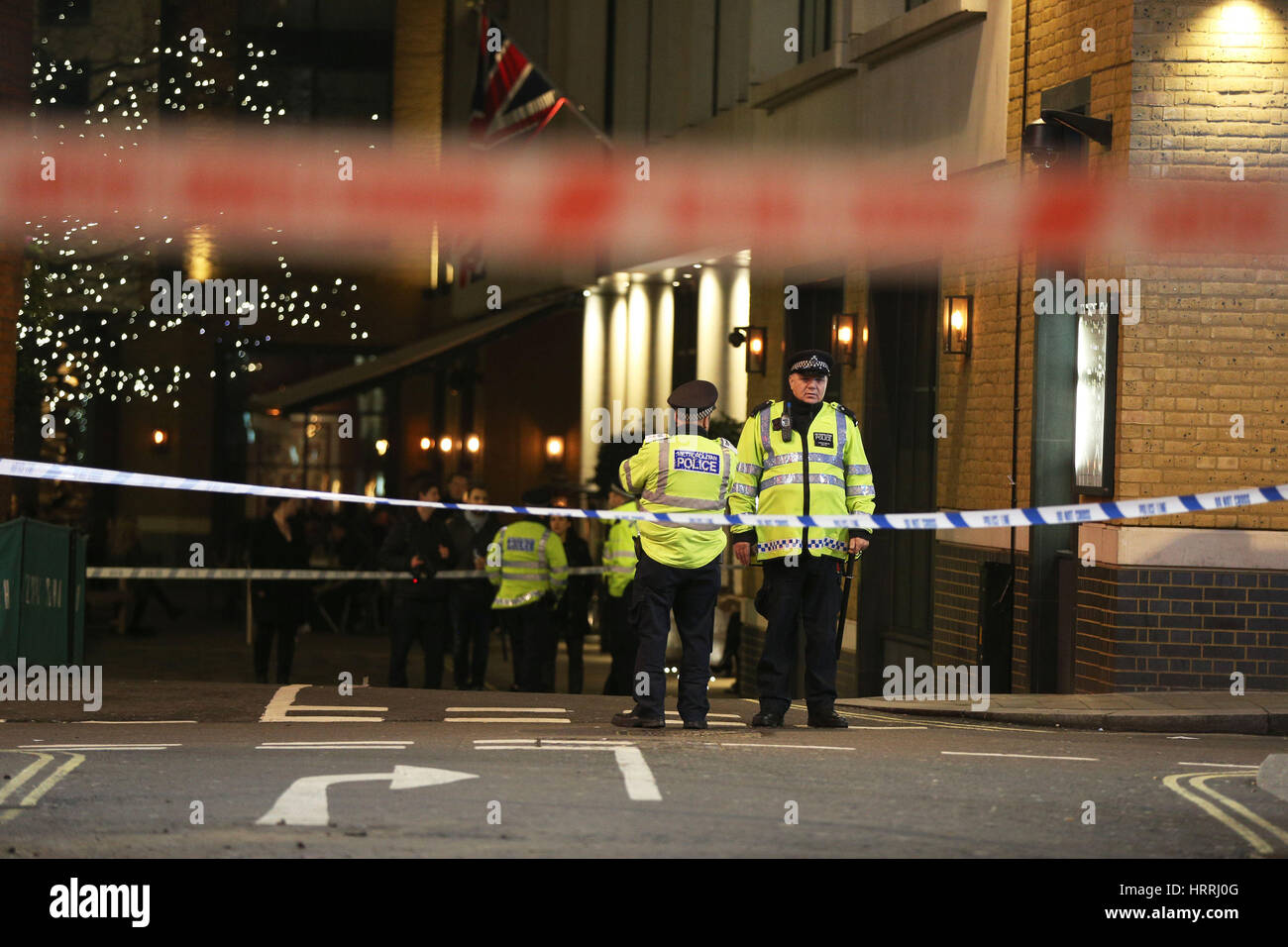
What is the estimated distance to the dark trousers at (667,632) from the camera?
34.9 feet

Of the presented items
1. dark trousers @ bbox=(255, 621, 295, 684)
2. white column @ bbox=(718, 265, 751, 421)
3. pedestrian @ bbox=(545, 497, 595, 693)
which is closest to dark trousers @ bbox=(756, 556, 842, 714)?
pedestrian @ bbox=(545, 497, 595, 693)

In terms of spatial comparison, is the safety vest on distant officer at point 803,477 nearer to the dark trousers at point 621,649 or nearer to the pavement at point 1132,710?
the pavement at point 1132,710

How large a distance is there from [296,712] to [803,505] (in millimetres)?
3441

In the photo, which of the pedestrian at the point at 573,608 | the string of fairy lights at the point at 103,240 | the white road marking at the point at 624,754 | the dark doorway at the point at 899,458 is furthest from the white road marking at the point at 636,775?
the string of fairy lights at the point at 103,240

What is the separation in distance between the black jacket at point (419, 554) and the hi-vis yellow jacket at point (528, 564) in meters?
0.66

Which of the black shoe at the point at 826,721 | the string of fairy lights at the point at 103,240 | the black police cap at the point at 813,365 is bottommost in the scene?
the black shoe at the point at 826,721

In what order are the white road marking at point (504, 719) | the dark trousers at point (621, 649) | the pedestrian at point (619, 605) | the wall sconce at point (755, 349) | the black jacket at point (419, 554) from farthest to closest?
the wall sconce at point (755, 349), the dark trousers at point (621, 649), the pedestrian at point (619, 605), the black jacket at point (419, 554), the white road marking at point (504, 719)

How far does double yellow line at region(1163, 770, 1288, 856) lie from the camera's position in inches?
289

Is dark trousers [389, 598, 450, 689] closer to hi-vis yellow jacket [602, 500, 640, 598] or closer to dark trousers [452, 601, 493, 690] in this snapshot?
dark trousers [452, 601, 493, 690]

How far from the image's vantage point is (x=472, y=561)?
1705cm

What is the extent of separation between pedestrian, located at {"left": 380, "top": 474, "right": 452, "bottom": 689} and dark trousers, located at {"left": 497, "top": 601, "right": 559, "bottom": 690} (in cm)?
71

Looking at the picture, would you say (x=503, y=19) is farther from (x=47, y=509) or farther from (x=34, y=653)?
(x=34, y=653)

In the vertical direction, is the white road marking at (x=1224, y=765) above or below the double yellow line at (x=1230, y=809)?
below

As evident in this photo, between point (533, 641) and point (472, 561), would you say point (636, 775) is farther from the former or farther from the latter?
point (472, 561)
